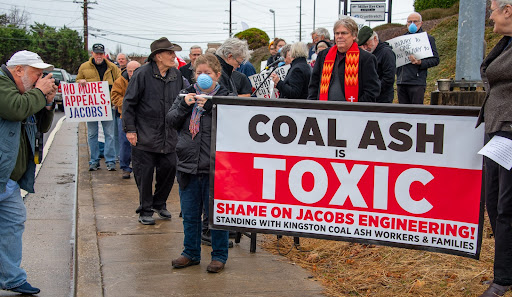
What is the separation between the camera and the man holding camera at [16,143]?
15.9 feet

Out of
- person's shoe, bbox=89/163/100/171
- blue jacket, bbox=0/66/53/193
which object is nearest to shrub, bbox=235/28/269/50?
person's shoe, bbox=89/163/100/171

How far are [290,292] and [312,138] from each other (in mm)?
1218

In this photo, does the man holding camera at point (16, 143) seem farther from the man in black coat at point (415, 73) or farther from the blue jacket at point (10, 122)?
the man in black coat at point (415, 73)

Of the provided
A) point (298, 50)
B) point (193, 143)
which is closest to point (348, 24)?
point (298, 50)

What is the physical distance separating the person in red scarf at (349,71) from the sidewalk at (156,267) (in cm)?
174

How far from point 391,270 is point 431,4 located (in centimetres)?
2747

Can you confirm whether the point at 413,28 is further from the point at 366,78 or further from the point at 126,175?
the point at 126,175

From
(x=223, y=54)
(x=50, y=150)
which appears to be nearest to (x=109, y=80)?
(x=50, y=150)

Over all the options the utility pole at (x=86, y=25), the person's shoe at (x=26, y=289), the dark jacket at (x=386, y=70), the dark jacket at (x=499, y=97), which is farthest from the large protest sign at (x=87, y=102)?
the utility pole at (x=86, y=25)

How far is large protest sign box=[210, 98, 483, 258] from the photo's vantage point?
431 centimetres

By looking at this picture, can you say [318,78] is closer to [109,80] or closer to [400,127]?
[400,127]

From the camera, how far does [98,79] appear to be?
11.4 m

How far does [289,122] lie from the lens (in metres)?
4.62

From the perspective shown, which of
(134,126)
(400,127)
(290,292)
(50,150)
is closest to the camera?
(400,127)
